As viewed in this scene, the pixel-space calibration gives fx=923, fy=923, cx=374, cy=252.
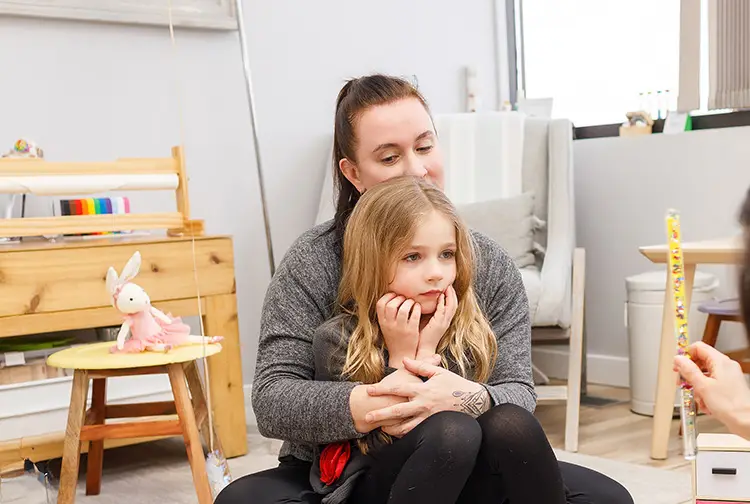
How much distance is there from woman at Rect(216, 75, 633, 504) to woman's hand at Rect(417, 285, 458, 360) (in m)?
0.05

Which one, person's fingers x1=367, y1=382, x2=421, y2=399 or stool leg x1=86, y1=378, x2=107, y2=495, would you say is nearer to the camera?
person's fingers x1=367, y1=382, x2=421, y2=399

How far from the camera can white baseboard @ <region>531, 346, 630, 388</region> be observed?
3.34 meters

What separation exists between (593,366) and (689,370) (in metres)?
2.53

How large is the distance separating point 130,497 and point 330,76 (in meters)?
1.67

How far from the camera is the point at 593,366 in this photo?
343cm

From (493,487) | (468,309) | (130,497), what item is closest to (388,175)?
(468,309)

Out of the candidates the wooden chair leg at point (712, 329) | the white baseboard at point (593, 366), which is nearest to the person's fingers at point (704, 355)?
the wooden chair leg at point (712, 329)

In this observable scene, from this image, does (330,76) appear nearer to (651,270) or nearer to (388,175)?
(651,270)

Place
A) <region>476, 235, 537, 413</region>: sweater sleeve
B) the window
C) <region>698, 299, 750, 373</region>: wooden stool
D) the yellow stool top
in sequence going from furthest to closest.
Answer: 1. the window
2. <region>698, 299, 750, 373</region>: wooden stool
3. the yellow stool top
4. <region>476, 235, 537, 413</region>: sweater sleeve

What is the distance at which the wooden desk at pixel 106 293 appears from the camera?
230cm

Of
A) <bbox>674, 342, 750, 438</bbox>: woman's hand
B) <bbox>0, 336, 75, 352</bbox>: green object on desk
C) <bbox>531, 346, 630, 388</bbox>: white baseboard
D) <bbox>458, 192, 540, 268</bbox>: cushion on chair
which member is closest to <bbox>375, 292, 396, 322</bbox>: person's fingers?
<bbox>674, 342, 750, 438</bbox>: woman's hand

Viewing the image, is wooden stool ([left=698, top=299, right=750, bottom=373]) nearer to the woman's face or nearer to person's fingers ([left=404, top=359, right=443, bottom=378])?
the woman's face

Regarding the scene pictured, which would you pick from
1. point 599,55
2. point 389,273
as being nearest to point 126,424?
point 389,273

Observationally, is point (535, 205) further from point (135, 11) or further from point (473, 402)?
point (473, 402)
